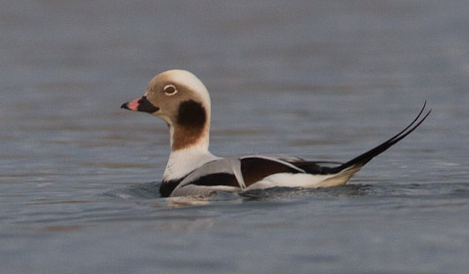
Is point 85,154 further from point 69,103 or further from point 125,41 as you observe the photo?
point 125,41

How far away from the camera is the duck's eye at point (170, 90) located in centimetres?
880

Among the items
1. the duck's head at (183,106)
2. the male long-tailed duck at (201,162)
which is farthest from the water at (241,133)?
the duck's head at (183,106)

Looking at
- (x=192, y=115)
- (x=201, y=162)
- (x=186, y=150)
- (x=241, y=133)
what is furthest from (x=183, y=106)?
(x=241, y=133)

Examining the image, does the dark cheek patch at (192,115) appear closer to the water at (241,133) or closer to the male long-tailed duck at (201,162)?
the male long-tailed duck at (201,162)

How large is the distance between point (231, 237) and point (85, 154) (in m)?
5.64

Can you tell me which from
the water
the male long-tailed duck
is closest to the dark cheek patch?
the male long-tailed duck

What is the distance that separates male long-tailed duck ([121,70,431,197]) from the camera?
774cm

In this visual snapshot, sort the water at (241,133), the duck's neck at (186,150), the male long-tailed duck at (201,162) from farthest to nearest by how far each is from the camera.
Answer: the duck's neck at (186,150), the male long-tailed duck at (201,162), the water at (241,133)

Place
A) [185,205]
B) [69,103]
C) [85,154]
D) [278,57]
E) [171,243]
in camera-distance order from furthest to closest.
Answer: [278,57] < [69,103] < [85,154] < [185,205] < [171,243]

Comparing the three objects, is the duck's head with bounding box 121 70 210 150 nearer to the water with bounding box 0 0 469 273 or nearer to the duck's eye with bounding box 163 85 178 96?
the duck's eye with bounding box 163 85 178 96

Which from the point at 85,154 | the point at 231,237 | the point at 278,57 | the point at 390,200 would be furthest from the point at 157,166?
the point at 278,57

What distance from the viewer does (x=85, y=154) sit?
11.7 meters

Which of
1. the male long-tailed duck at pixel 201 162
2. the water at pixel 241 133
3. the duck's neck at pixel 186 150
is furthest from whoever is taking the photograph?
the duck's neck at pixel 186 150

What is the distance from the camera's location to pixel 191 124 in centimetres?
884
